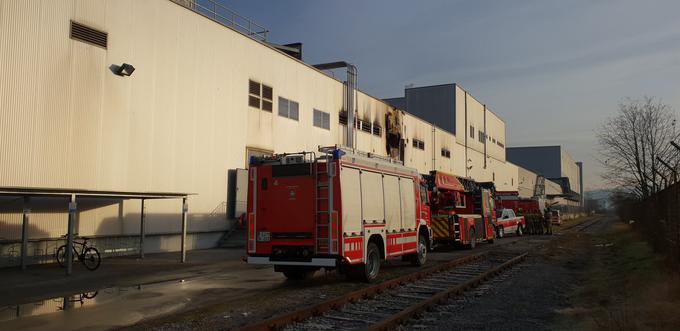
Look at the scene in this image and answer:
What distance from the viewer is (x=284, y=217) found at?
12312 millimetres

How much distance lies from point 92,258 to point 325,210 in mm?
8413

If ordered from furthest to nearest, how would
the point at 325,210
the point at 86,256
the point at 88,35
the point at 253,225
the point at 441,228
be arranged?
the point at 441,228 → the point at 88,35 → the point at 86,256 → the point at 253,225 → the point at 325,210

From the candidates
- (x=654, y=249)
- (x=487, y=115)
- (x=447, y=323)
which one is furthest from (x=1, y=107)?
(x=487, y=115)

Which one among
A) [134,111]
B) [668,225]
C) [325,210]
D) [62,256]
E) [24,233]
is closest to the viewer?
[325,210]

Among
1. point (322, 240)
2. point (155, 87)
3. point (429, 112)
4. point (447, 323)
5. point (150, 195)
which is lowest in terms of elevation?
point (447, 323)

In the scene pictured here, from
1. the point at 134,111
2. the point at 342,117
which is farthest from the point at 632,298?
the point at 342,117

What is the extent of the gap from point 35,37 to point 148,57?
441 cm

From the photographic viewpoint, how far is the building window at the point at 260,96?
86.3ft

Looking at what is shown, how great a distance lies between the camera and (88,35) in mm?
18812

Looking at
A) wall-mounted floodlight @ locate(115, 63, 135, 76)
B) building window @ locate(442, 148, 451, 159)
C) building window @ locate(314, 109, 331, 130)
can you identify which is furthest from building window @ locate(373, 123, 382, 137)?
wall-mounted floodlight @ locate(115, 63, 135, 76)

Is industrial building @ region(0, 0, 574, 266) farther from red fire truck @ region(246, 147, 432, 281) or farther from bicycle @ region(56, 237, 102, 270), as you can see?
red fire truck @ region(246, 147, 432, 281)

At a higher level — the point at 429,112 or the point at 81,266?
the point at 429,112

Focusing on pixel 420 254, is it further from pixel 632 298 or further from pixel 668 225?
pixel 632 298

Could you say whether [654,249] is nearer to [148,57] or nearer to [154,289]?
[154,289]
